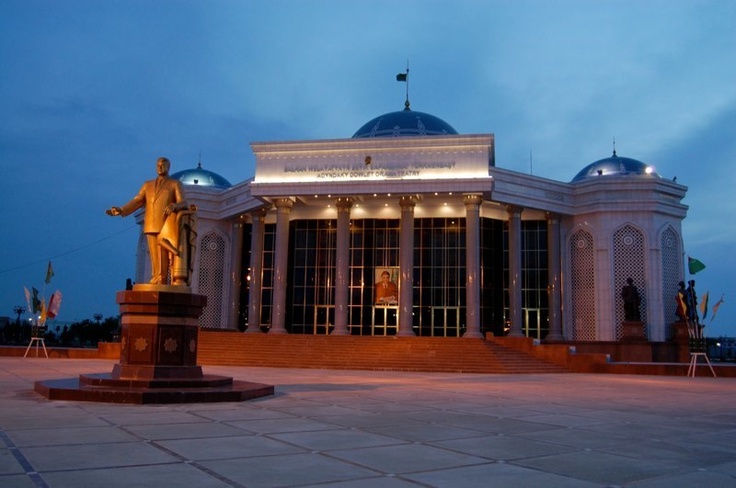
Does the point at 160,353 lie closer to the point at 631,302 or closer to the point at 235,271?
the point at 631,302

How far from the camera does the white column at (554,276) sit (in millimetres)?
40594

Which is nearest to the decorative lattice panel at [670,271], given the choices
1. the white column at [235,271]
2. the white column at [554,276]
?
the white column at [554,276]

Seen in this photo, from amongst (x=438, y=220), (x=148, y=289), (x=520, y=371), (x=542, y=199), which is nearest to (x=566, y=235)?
(x=542, y=199)

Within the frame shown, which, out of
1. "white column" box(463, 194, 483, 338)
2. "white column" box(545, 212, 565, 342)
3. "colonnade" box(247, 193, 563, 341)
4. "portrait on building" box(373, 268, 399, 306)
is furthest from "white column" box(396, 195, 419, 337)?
"white column" box(545, 212, 565, 342)

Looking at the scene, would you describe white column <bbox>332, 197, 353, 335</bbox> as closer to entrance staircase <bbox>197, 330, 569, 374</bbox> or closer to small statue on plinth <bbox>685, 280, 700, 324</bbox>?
entrance staircase <bbox>197, 330, 569, 374</bbox>

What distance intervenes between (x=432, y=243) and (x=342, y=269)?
7.14m

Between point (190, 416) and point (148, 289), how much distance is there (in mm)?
4467

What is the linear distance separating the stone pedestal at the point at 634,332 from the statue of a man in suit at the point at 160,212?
95.3ft

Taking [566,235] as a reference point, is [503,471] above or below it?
below

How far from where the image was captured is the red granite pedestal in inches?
501

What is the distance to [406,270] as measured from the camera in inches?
1428

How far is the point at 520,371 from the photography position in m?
28.2

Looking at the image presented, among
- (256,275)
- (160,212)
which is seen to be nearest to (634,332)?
(256,275)

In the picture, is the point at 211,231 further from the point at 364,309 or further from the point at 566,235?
the point at 566,235
